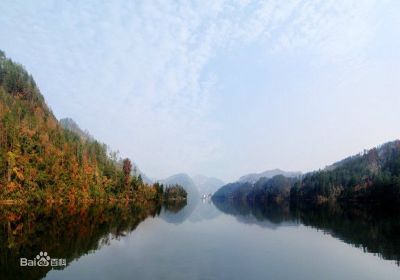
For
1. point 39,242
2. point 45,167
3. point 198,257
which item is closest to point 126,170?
point 45,167

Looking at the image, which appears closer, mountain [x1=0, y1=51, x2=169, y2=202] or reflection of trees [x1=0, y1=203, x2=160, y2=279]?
reflection of trees [x1=0, y1=203, x2=160, y2=279]

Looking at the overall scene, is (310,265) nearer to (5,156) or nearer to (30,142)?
(5,156)

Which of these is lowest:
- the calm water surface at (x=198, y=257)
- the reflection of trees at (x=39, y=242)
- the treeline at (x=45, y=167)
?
the calm water surface at (x=198, y=257)

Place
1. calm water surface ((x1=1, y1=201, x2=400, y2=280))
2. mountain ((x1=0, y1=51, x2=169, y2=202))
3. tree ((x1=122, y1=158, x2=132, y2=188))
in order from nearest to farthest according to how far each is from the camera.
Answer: calm water surface ((x1=1, y1=201, x2=400, y2=280)), mountain ((x1=0, y1=51, x2=169, y2=202)), tree ((x1=122, y1=158, x2=132, y2=188))

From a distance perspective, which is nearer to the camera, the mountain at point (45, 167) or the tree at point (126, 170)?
the mountain at point (45, 167)

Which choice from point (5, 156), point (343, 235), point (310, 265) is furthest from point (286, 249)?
point (5, 156)

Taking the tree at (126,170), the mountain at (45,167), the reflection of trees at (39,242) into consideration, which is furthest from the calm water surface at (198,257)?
the tree at (126,170)

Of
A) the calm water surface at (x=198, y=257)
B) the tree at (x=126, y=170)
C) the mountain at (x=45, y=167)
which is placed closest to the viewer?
the calm water surface at (x=198, y=257)

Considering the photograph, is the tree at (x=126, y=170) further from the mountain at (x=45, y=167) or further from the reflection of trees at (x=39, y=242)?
the reflection of trees at (x=39, y=242)

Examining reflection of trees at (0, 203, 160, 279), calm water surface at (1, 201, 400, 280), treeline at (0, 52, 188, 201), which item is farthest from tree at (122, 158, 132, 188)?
calm water surface at (1, 201, 400, 280)

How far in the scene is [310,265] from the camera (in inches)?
1214

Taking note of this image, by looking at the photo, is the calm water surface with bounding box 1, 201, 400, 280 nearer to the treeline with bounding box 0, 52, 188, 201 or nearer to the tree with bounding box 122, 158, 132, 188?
the treeline with bounding box 0, 52, 188, 201

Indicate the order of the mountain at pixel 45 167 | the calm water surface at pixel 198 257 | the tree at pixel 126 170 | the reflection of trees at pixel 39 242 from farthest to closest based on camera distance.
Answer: the tree at pixel 126 170, the mountain at pixel 45 167, the calm water surface at pixel 198 257, the reflection of trees at pixel 39 242

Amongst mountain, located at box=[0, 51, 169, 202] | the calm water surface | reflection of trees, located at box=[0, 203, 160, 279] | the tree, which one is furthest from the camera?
the tree
